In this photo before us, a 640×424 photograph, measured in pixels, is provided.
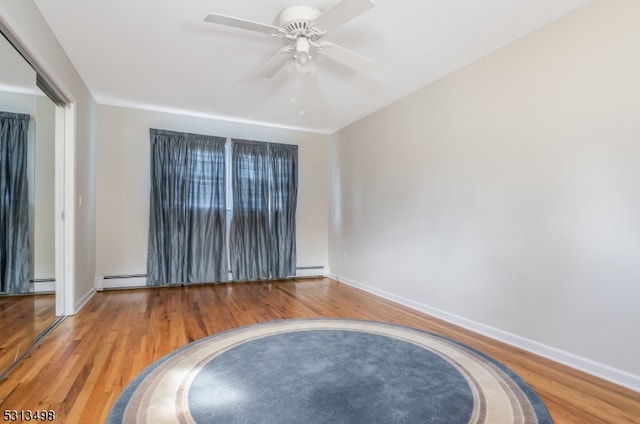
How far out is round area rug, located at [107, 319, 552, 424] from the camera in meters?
1.67

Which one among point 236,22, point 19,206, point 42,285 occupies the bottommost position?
point 42,285

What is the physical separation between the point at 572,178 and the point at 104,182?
521 centimetres

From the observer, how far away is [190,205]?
15.9 feet

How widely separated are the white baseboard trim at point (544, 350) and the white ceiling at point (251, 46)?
8.04ft

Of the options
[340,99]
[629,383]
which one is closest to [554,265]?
[629,383]

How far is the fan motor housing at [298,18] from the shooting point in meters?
2.27

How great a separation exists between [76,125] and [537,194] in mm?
4332

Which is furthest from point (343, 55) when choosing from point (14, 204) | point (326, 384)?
point (14, 204)

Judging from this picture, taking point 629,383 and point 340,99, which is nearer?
point 629,383

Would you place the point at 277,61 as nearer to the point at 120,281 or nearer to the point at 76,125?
the point at 76,125

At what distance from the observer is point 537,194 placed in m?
2.58

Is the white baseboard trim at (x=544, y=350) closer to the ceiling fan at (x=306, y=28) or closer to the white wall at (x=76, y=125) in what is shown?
the ceiling fan at (x=306, y=28)

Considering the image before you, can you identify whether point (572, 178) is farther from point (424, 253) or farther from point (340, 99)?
point (340, 99)

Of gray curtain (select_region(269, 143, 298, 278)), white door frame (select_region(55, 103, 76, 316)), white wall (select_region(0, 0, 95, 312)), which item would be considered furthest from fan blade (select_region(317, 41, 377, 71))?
gray curtain (select_region(269, 143, 298, 278))
